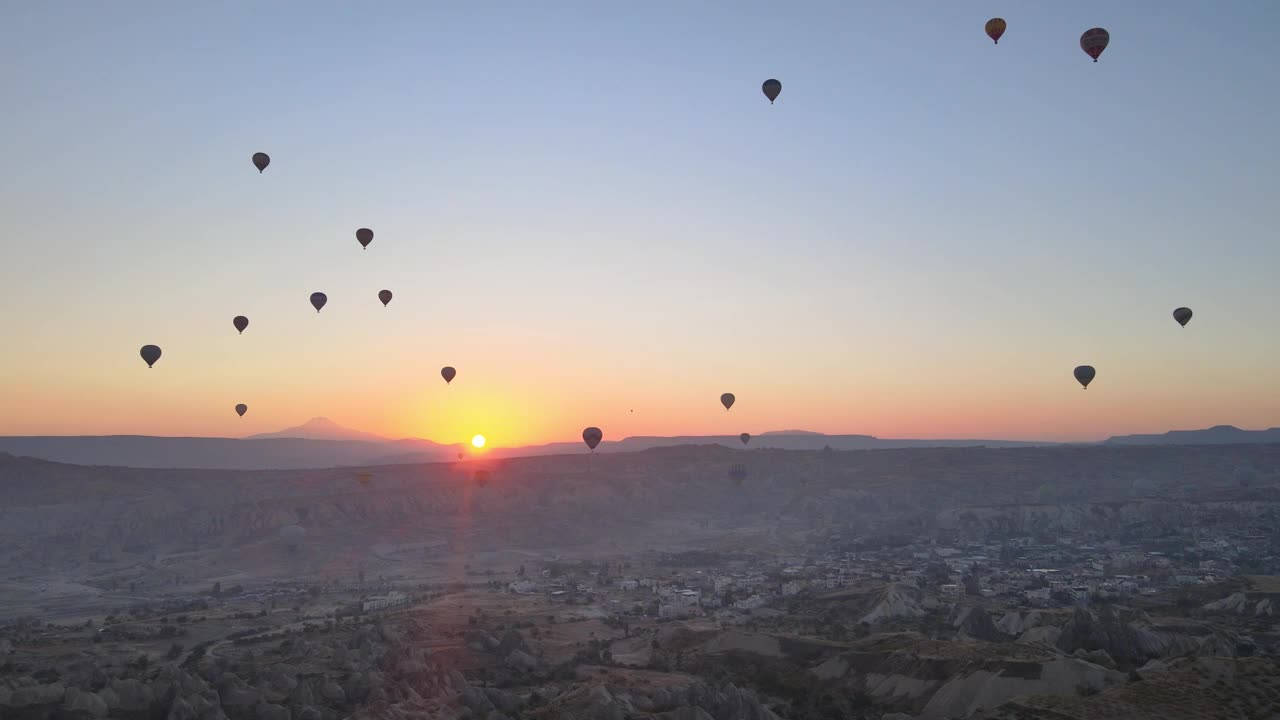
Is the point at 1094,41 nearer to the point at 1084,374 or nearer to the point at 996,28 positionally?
the point at 996,28

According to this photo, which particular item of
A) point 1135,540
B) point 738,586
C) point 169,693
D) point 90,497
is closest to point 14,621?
point 169,693

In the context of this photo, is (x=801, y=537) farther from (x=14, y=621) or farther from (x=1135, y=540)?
(x=14, y=621)

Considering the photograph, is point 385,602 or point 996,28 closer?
point 996,28

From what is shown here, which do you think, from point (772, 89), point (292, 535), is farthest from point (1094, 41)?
point (292, 535)

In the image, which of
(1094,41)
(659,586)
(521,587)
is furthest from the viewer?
(659,586)

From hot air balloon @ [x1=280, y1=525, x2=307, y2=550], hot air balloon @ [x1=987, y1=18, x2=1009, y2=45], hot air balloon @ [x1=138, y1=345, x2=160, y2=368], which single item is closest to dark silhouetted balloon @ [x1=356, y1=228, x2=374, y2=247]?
hot air balloon @ [x1=138, y1=345, x2=160, y2=368]

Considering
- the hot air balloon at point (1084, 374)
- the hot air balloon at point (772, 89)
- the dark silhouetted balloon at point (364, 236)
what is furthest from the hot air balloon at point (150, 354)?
the hot air balloon at point (1084, 374)

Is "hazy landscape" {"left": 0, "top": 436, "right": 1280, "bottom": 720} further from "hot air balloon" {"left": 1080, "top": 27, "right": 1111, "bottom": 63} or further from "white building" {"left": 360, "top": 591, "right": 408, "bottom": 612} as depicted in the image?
"hot air balloon" {"left": 1080, "top": 27, "right": 1111, "bottom": 63}

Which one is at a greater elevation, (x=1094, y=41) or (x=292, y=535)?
(x=1094, y=41)
